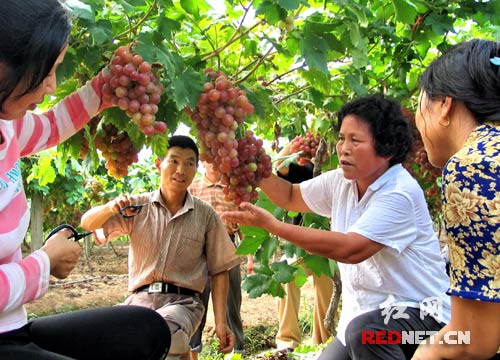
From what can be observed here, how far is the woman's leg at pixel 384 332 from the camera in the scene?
1996 mm

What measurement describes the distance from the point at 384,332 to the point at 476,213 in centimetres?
85

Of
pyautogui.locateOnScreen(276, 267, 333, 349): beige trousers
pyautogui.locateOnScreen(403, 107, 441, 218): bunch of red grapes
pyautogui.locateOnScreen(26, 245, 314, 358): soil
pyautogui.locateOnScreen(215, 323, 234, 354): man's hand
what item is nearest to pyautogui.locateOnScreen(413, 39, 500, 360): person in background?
pyautogui.locateOnScreen(403, 107, 441, 218): bunch of red grapes

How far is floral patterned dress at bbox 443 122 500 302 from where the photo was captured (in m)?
1.32

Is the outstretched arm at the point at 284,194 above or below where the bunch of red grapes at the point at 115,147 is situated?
below

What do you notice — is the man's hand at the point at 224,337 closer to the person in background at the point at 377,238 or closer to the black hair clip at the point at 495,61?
the person in background at the point at 377,238

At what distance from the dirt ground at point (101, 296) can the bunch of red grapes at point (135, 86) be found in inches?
218

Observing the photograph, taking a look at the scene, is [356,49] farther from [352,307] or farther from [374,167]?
[352,307]

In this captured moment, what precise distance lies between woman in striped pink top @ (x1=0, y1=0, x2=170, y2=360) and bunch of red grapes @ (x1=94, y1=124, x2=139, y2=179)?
29cm

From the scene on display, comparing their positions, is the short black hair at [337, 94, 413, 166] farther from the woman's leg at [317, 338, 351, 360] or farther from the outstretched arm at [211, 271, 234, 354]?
the outstretched arm at [211, 271, 234, 354]

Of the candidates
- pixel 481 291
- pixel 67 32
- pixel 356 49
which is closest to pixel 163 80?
pixel 67 32

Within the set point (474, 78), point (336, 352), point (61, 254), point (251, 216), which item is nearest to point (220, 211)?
point (336, 352)

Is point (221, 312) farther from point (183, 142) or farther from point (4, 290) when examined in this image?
point (4, 290)

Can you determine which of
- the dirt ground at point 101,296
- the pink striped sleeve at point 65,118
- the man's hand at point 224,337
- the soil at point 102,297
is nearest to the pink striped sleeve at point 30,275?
the pink striped sleeve at point 65,118

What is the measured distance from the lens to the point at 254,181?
2041 mm
